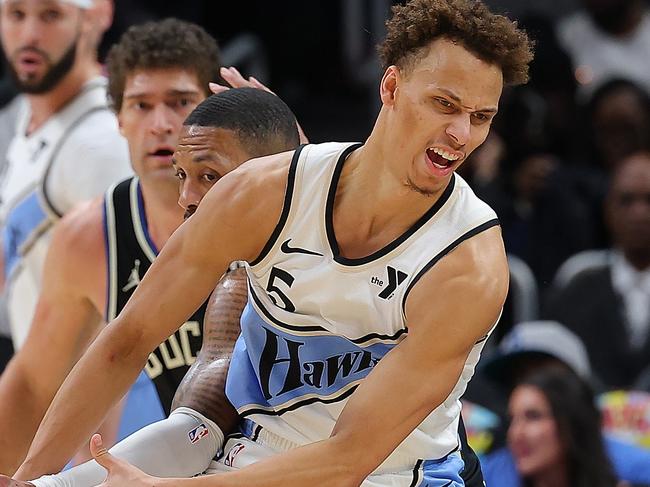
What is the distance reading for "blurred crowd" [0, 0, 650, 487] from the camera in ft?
19.9

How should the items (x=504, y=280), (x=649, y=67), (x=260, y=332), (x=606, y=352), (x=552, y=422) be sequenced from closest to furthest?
(x=504, y=280) → (x=260, y=332) → (x=552, y=422) → (x=606, y=352) → (x=649, y=67)

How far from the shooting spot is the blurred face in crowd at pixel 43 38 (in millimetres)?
6008

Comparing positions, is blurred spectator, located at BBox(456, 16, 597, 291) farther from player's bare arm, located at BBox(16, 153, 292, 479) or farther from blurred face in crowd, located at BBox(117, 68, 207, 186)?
player's bare arm, located at BBox(16, 153, 292, 479)

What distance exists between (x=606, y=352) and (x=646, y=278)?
376 millimetres

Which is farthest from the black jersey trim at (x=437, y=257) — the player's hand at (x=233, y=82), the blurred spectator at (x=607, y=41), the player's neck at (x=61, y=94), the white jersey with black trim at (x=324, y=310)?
the blurred spectator at (x=607, y=41)

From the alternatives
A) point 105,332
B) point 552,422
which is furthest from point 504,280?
point 552,422

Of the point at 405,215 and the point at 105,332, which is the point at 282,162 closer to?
the point at 405,215

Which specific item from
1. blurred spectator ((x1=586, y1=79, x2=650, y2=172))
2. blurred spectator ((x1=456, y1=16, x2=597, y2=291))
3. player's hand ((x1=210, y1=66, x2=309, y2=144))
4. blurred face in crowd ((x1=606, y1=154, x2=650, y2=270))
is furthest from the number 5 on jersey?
blurred spectator ((x1=586, y1=79, x2=650, y2=172))

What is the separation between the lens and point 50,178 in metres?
5.67

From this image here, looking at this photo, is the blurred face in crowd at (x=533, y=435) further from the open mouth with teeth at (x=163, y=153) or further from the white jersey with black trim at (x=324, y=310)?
the white jersey with black trim at (x=324, y=310)

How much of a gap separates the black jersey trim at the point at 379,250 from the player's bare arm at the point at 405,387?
0.39ft

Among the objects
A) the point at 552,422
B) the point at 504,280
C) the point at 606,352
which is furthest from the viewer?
the point at 606,352

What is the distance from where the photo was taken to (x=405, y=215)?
3.54 meters

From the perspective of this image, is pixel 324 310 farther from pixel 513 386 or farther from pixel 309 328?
pixel 513 386
